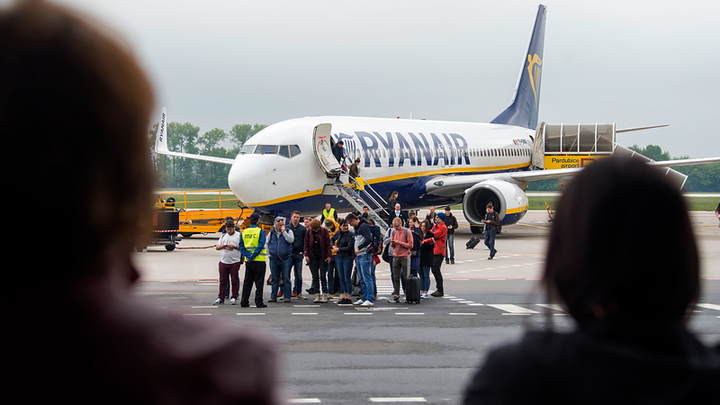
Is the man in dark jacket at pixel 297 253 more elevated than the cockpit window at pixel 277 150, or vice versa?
the cockpit window at pixel 277 150

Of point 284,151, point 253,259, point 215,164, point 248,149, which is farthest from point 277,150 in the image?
point 215,164

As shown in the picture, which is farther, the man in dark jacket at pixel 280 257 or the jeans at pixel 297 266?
the jeans at pixel 297 266

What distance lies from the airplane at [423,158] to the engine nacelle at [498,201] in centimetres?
3

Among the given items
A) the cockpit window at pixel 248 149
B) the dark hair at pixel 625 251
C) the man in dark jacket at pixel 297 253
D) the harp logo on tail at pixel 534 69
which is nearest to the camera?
the dark hair at pixel 625 251

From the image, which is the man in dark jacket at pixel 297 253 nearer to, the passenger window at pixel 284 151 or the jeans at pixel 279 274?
the jeans at pixel 279 274

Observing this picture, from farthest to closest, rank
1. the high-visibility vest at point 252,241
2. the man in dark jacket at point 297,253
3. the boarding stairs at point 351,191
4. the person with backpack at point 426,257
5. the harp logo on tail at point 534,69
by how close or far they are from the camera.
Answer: the harp logo on tail at point 534,69 < the boarding stairs at point 351,191 < the person with backpack at point 426,257 < the man in dark jacket at point 297,253 < the high-visibility vest at point 252,241

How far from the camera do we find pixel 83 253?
1.03 m

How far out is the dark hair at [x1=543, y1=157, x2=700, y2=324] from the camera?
57.0 inches

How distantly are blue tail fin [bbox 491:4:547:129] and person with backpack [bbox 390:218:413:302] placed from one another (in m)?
23.4

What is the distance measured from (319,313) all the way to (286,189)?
9449 mm

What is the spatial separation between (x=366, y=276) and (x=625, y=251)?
1137 cm

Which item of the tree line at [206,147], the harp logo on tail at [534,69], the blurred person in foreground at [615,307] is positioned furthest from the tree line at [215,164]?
the blurred person in foreground at [615,307]

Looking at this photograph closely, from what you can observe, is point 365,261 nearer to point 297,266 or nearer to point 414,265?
point 414,265

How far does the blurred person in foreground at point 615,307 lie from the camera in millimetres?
1335
